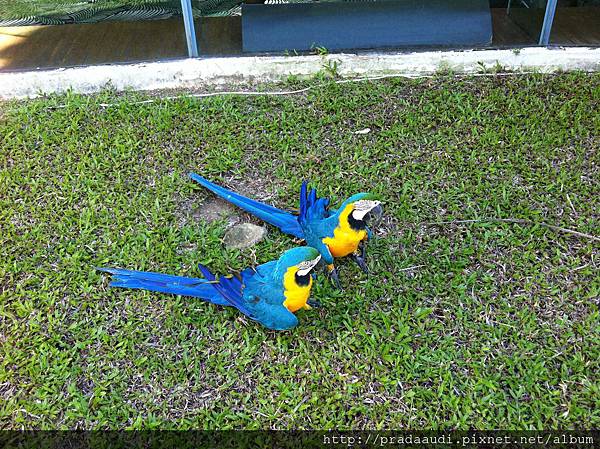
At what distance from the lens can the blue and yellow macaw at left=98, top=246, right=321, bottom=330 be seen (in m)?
2.12

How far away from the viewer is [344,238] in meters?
2.37

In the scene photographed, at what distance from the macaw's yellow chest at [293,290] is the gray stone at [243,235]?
2.25 feet

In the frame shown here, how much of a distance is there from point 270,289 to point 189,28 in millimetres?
2687

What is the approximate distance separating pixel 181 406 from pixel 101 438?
0.33 meters

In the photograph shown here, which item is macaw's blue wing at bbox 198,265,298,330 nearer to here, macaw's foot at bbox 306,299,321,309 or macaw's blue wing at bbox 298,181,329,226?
macaw's foot at bbox 306,299,321,309

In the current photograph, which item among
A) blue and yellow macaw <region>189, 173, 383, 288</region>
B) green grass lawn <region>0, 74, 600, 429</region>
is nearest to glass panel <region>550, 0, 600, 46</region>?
green grass lawn <region>0, 74, 600, 429</region>

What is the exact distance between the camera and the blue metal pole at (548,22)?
4.00 meters

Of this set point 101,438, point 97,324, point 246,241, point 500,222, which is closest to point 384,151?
point 500,222

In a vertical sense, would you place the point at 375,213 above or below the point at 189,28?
below

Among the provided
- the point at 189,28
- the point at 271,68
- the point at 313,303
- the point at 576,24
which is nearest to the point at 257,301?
the point at 313,303

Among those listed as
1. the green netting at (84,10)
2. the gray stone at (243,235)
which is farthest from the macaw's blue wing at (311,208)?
the green netting at (84,10)

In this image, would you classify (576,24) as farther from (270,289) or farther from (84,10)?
(84,10)

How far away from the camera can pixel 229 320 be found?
2426 mm

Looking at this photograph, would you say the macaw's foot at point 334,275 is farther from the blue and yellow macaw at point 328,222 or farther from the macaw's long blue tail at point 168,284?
the macaw's long blue tail at point 168,284
